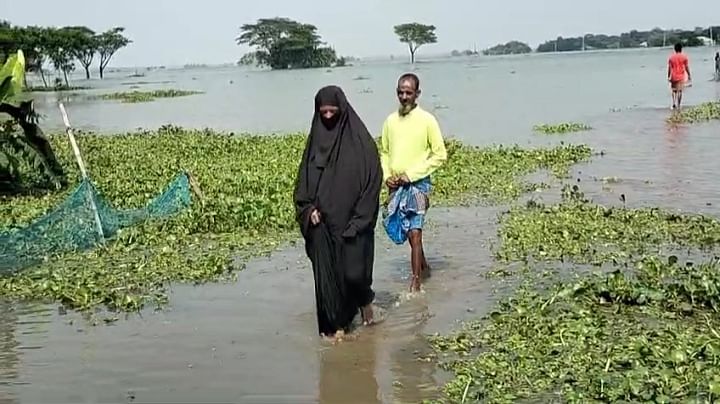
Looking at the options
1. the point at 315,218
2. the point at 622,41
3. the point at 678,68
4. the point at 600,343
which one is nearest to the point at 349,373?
the point at 315,218

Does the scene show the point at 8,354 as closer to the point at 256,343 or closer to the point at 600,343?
the point at 256,343

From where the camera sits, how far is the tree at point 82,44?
75050 millimetres

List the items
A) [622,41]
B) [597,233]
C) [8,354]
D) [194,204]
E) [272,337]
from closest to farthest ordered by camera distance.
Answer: [8,354] < [272,337] < [597,233] < [194,204] < [622,41]

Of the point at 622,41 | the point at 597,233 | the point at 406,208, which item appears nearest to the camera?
the point at 406,208

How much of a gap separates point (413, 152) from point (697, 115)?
16370mm

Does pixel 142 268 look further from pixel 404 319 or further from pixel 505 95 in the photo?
pixel 505 95

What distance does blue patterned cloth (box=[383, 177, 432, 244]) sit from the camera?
23.0ft

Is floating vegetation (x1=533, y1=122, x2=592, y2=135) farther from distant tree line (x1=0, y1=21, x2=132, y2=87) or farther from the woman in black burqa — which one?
distant tree line (x1=0, y1=21, x2=132, y2=87)

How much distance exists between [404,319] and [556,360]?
1.63 meters

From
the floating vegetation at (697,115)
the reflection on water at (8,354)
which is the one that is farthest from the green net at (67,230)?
the floating vegetation at (697,115)

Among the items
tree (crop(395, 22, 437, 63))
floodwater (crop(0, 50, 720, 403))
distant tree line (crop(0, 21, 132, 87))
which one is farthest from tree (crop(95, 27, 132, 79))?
floodwater (crop(0, 50, 720, 403))

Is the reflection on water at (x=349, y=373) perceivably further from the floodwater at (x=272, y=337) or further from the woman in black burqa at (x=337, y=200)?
the woman in black burqa at (x=337, y=200)

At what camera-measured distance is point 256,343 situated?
6.21 meters

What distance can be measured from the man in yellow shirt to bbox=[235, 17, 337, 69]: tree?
111 metres
